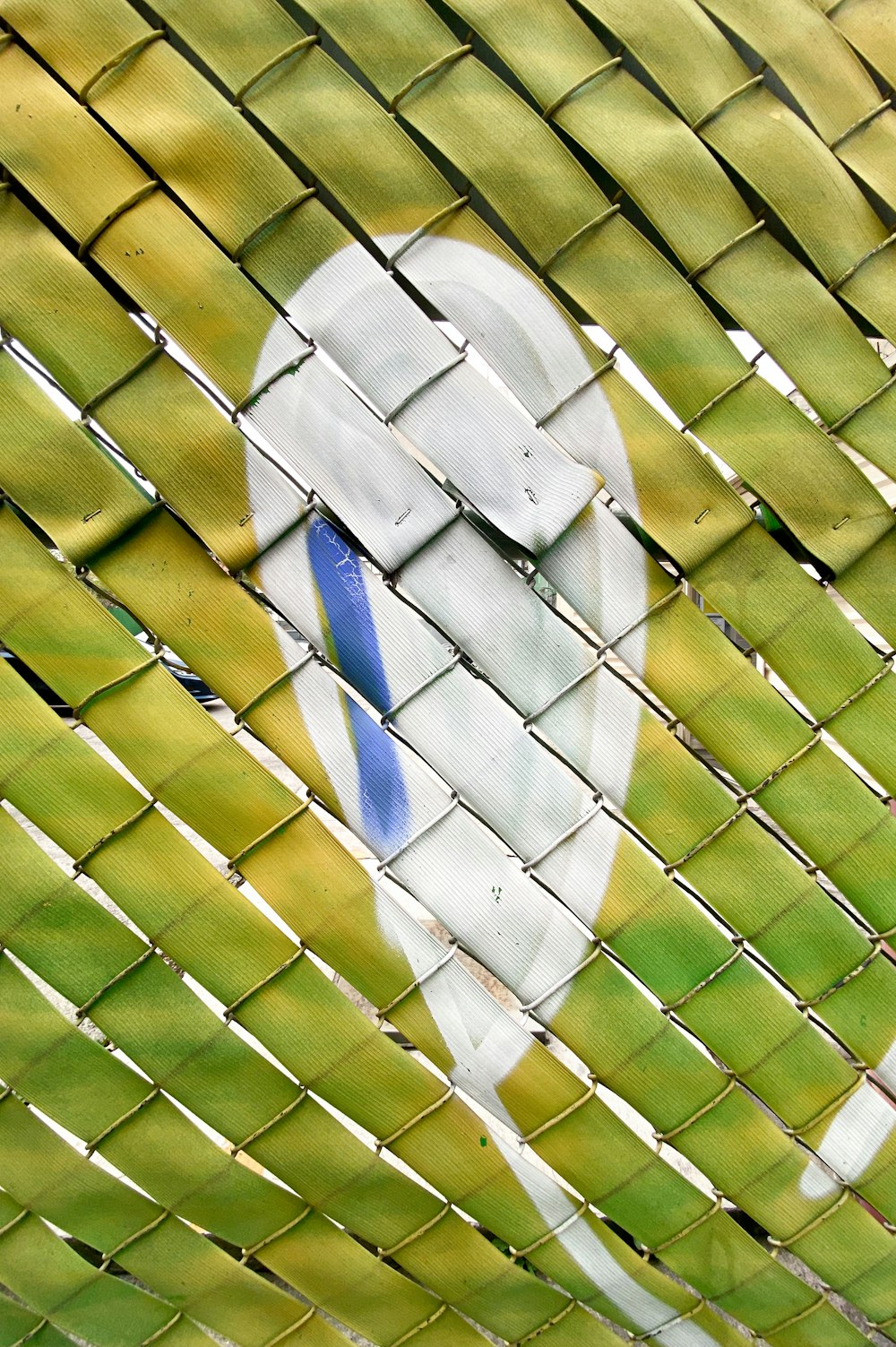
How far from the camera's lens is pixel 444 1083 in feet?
4.42

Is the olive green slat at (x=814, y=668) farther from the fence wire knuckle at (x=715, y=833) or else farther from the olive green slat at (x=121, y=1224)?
the olive green slat at (x=121, y=1224)

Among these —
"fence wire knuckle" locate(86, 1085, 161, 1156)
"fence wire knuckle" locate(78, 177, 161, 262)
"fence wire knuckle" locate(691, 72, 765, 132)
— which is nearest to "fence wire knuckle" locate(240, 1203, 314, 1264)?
"fence wire knuckle" locate(86, 1085, 161, 1156)

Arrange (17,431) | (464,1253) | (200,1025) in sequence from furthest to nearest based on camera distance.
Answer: (464,1253), (200,1025), (17,431)

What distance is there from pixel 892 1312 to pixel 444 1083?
897 mm

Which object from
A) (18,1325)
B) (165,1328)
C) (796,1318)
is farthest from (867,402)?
(18,1325)

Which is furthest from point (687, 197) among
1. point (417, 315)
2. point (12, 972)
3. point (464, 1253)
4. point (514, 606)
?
point (464, 1253)

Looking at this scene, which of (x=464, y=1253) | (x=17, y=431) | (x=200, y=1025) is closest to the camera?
(x=17, y=431)

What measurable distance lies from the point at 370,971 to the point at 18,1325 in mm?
872

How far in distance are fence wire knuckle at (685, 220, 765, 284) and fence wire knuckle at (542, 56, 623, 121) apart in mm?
289

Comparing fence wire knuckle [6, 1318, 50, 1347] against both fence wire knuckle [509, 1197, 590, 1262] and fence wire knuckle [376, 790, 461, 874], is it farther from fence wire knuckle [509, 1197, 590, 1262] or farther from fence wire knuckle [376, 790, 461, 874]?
fence wire knuckle [376, 790, 461, 874]

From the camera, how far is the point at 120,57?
3.77 feet

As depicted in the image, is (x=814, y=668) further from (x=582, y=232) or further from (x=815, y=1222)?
(x=815, y=1222)

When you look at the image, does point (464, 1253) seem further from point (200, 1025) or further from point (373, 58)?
point (373, 58)

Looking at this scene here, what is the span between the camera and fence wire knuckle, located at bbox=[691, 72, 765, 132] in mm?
1253
